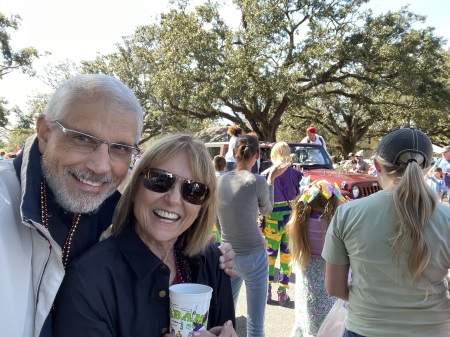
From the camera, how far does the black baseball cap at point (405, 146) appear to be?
83.8 inches

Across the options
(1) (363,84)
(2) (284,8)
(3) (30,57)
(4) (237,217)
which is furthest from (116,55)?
(4) (237,217)

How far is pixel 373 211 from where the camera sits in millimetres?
2047

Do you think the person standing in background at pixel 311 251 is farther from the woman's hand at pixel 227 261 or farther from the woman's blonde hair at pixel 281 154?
the woman's blonde hair at pixel 281 154

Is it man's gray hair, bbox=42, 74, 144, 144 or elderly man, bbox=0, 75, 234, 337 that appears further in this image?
man's gray hair, bbox=42, 74, 144, 144

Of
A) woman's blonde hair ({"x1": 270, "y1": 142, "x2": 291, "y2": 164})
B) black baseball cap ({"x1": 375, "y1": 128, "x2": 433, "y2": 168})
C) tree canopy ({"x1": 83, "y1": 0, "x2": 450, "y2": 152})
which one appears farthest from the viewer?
tree canopy ({"x1": 83, "y1": 0, "x2": 450, "y2": 152})

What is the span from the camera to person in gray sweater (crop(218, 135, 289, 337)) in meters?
3.50

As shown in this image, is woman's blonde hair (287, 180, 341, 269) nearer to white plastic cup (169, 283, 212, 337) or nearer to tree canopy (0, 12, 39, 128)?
white plastic cup (169, 283, 212, 337)

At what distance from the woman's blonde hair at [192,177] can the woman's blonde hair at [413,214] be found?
3.27 ft

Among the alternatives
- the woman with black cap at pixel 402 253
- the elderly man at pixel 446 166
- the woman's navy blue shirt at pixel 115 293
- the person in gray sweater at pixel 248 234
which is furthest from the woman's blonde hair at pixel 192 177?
the elderly man at pixel 446 166

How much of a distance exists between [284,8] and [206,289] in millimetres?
20241

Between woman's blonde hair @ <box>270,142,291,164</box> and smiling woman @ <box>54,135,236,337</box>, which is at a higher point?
woman's blonde hair @ <box>270,142,291,164</box>

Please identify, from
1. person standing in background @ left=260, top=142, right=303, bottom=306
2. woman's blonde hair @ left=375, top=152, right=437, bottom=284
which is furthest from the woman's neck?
woman's blonde hair @ left=375, top=152, right=437, bottom=284

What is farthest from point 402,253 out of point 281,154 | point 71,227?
point 281,154

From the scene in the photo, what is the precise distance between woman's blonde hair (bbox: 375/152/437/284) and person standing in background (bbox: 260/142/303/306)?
292 cm
